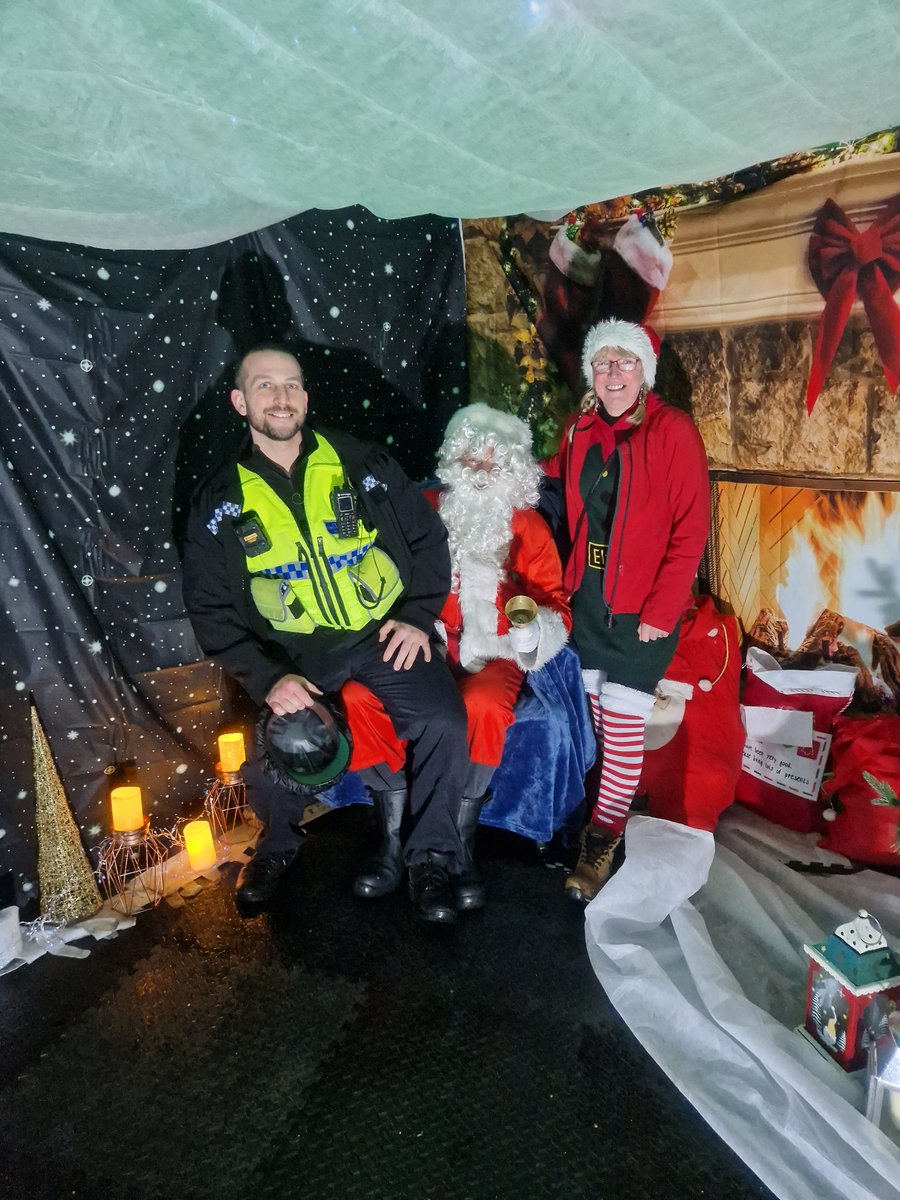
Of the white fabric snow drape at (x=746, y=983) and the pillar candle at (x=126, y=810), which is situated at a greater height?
the pillar candle at (x=126, y=810)

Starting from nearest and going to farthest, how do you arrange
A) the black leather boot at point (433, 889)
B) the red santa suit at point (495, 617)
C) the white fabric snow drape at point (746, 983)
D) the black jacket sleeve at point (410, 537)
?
the white fabric snow drape at point (746, 983) < the black leather boot at point (433, 889) < the red santa suit at point (495, 617) < the black jacket sleeve at point (410, 537)

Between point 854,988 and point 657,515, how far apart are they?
4.81 ft

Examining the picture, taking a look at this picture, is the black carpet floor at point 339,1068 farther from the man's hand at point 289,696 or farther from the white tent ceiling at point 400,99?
the white tent ceiling at point 400,99

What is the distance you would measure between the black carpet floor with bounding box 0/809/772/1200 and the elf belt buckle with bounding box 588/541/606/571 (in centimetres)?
111

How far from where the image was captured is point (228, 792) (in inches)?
126

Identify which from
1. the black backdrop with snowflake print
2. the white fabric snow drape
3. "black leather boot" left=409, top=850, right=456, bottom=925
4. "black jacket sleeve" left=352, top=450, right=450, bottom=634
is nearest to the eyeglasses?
"black jacket sleeve" left=352, top=450, right=450, bottom=634

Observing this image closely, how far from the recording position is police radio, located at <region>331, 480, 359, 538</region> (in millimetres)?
2691

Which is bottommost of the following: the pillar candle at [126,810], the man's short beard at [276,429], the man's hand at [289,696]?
the pillar candle at [126,810]

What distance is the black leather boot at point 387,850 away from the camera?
2.66 meters

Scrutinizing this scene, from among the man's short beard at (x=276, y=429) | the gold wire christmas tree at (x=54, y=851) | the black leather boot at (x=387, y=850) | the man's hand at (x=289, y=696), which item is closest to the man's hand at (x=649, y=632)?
the black leather boot at (x=387, y=850)

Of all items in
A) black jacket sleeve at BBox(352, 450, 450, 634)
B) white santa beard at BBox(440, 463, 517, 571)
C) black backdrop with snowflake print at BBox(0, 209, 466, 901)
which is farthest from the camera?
white santa beard at BBox(440, 463, 517, 571)

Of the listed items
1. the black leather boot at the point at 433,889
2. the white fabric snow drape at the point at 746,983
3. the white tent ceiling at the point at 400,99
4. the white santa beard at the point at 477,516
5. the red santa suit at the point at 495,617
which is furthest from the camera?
the white santa beard at the point at 477,516

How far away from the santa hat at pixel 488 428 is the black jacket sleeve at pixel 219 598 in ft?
3.09

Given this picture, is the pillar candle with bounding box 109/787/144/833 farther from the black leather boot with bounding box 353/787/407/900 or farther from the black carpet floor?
the black leather boot with bounding box 353/787/407/900
